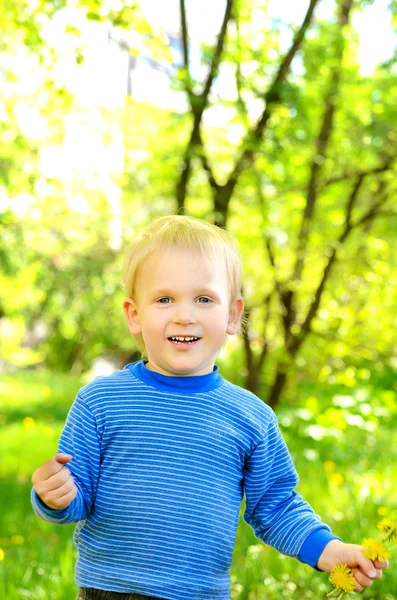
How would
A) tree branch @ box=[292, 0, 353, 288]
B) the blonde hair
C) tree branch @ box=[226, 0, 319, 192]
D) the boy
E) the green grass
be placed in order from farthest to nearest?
tree branch @ box=[292, 0, 353, 288] < tree branch @ box=[226, 0, 319, 192] < the green grass < the blonde hair < the boy

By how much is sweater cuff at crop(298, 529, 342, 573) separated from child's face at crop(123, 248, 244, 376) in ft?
1.38

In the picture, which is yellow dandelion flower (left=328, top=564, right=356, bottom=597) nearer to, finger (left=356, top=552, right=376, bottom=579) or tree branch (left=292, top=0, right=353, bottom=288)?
finger (left=356, top=552, right=376, bottom=579)

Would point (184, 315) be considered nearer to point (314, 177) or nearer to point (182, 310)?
point (182, 310)

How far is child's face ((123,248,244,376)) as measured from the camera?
1710 mm

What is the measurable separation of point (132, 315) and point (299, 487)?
273cm

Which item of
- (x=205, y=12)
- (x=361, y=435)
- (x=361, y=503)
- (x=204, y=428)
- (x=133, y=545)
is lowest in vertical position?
(x=361, y=435)

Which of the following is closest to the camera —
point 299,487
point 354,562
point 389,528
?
point 389,528

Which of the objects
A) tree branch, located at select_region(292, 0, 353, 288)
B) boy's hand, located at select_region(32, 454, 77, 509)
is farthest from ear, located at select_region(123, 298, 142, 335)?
tree branch, located at select_region(292, 0, 353, 288)

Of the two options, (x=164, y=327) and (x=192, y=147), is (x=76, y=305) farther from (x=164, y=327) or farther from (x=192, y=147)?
(x=164, y=327)

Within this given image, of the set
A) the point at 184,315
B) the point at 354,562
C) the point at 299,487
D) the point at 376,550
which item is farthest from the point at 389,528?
the point at 299,487

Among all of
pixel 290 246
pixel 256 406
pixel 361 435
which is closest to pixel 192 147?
pixel 290 246

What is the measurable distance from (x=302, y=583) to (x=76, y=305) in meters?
4.90

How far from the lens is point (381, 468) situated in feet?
15.9

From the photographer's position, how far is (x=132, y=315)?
1.84 meters
